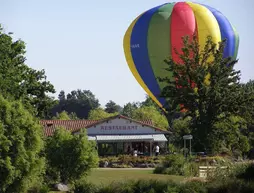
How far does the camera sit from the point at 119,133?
232 ft

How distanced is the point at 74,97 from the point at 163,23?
436ft

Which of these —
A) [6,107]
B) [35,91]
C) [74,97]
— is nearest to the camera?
[6,107]

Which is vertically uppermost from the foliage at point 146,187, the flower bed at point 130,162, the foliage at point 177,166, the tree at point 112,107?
the tree at point 112,107

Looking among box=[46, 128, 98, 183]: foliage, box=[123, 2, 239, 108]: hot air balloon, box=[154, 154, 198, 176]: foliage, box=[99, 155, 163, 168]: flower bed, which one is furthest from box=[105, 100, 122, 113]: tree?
box=[46, 128, 98, 183]: foliage

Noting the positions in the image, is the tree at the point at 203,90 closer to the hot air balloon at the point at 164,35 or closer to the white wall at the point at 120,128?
the hot air balloon at the point at 164,35

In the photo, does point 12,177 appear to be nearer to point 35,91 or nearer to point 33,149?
point 33,149

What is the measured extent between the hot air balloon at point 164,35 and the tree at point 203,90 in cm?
444

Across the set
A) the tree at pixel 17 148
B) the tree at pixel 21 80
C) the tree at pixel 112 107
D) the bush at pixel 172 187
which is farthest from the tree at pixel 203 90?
the tree at pixel 112 107

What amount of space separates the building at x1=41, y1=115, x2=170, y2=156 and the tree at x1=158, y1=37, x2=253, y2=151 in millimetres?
9801

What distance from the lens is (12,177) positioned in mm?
29547

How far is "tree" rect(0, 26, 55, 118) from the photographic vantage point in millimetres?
35031

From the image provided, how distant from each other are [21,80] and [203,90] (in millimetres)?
24912

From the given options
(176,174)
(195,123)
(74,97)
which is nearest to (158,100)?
(195,123)

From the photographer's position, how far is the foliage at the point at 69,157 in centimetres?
3553
